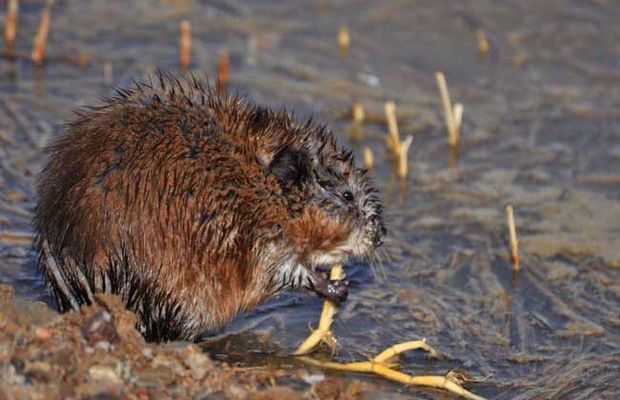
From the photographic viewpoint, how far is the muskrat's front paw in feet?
16.9

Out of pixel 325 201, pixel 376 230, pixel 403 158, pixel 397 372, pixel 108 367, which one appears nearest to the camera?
pixel 108 367

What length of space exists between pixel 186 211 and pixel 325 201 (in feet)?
2.31

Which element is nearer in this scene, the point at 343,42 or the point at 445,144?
the point at 445,144

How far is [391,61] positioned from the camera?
8.50 m

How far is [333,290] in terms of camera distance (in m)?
5.15

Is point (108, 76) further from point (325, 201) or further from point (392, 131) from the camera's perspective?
point (325, 201)

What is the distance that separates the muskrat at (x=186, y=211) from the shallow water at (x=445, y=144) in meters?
0.47

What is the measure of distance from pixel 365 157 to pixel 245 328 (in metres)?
2.00

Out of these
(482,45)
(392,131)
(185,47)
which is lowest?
(392,131)

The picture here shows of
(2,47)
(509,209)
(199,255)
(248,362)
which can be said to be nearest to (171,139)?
(199,255)

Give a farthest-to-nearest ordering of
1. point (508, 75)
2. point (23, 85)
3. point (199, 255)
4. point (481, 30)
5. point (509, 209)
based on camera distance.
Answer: point (481, 30)
point (508, 75)
point (23, 85)
point (509, 209)
point (199, 255)

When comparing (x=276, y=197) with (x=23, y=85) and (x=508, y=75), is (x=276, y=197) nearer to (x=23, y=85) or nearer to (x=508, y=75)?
(x=23, y=85)

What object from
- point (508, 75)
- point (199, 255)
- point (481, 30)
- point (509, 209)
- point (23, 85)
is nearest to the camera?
point (199, 255)

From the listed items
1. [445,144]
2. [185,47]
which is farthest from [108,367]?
[185,47]
